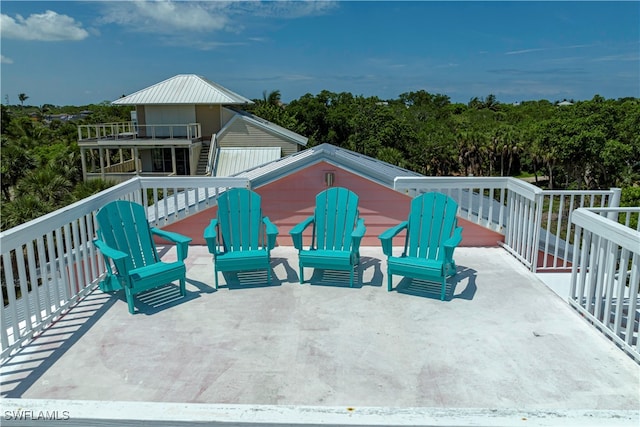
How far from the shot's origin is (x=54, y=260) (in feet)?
12.5

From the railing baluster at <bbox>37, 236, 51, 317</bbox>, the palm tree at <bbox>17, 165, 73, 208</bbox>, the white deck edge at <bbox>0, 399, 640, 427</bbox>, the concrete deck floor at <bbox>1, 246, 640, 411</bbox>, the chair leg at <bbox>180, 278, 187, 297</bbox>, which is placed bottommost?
the palm tree at <bbox>17, 165, 73, 208</bbox>

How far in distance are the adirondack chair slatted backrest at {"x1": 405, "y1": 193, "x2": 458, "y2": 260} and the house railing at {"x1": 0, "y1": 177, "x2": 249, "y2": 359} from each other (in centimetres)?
213

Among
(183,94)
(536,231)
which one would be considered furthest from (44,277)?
(183,94)

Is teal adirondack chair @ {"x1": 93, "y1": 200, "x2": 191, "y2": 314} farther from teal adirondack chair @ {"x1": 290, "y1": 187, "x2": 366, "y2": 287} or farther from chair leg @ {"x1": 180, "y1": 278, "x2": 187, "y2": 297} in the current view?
teal adirondack chair @ {"x1": 290, "y1": 187, "x2": 366, "y2": 287}

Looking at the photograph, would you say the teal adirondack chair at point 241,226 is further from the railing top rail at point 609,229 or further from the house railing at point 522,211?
the railing top rail at point 609,229

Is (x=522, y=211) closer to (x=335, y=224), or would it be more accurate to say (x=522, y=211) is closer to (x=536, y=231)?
(x=536, y=231)

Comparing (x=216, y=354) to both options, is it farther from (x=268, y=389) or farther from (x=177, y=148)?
(x=177, y=148)

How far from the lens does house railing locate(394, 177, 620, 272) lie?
489cm

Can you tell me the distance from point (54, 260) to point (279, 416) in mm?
3188

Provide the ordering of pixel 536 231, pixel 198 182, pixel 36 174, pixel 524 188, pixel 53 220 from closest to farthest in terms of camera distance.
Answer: pixel 53 220
pixel 536 231
pixel 524 188
pixel 198 182
pixel 36 174

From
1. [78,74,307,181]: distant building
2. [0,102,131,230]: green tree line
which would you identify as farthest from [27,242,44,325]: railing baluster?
[78,74,307,181]: distant building

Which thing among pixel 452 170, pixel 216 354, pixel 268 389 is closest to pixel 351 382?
pixel 268 389

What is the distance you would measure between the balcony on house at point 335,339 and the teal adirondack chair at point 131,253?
0.22 metres

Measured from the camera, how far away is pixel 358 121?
34750 millimetres
